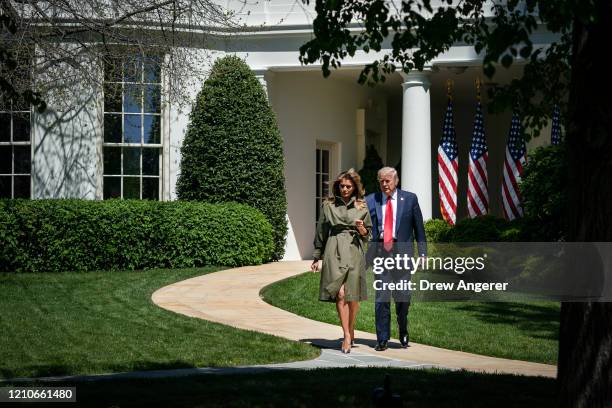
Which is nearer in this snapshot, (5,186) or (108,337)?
(108,337)

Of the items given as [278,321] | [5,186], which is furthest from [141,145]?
[278,321]

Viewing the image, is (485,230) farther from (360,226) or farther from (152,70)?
(360,226)

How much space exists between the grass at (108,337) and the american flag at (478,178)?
7.64 meters

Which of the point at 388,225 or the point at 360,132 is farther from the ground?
the point at 360,132

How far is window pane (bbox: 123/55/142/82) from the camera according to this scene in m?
15.9

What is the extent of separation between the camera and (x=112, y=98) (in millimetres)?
18078

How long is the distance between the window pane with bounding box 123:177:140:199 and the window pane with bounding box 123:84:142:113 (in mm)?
1344

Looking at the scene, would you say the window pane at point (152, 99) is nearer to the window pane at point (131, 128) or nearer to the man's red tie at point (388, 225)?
the window pane at point (131, 128)

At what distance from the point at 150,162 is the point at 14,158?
8.55 feet

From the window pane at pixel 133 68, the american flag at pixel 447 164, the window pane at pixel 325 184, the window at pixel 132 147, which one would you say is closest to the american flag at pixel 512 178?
the american flag at pixel 447 164

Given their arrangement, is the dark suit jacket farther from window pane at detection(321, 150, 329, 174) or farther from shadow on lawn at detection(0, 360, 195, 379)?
window pane at detection(321, 150, 329, 174)

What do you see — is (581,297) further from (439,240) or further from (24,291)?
(439,240)

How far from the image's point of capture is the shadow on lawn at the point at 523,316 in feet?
38.5

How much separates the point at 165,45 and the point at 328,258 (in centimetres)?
663
